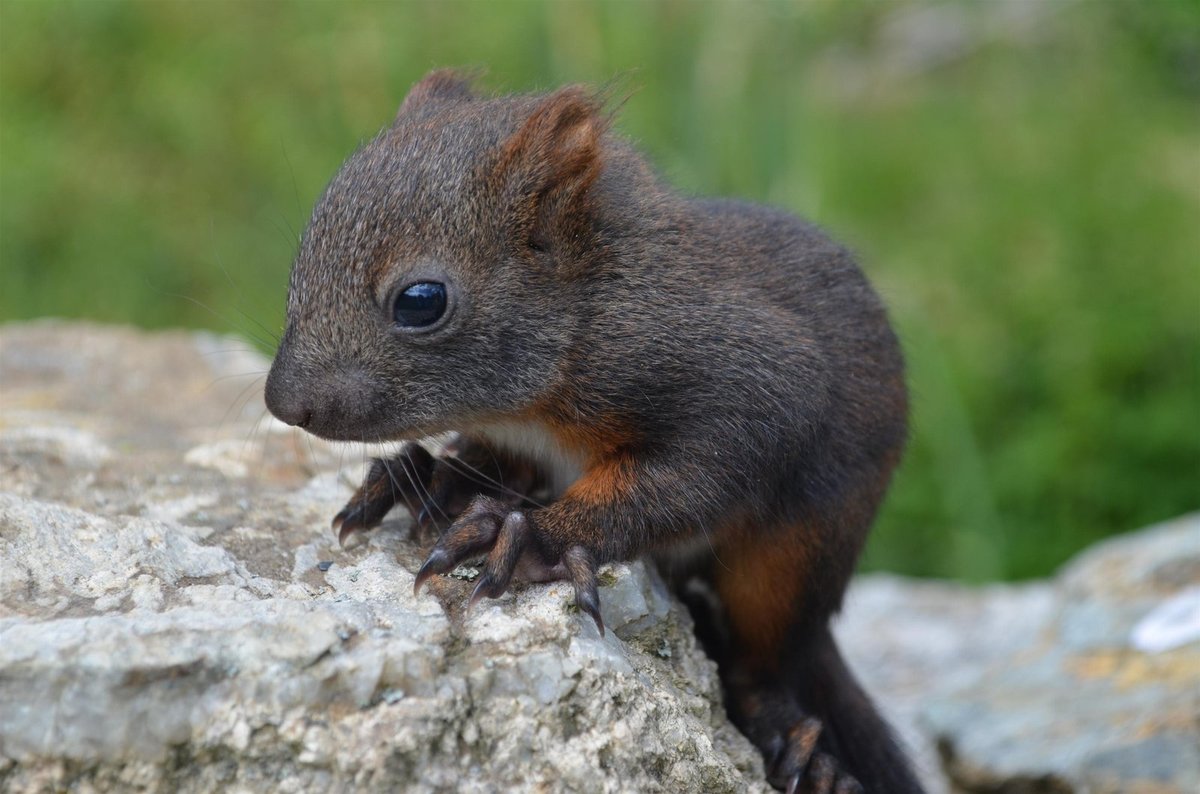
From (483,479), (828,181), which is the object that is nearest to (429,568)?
(483,479)

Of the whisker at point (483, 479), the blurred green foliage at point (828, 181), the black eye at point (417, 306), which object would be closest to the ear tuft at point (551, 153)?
the black eye at point (417, 306)

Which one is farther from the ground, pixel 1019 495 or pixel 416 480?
pixel 1019 495

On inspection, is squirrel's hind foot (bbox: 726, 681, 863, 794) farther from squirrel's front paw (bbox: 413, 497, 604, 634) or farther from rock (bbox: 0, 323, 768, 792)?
squirrel's front paw (bbox: 413, 497, 604, 634)

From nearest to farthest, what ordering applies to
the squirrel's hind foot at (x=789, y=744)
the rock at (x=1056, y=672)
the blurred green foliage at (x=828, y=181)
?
1. the squirrel's hind foot at (x=789, y=744)
2. the rock at (x=1056, y=672)
3. the blurred green foliage at (x=828, y=181)

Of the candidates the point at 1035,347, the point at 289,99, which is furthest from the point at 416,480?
the point at 289,99

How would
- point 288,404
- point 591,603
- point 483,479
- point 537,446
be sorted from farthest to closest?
point 483,479 → point 537,446 → point 288,404 → point 591,603

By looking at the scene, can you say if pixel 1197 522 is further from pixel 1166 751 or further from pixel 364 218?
pixel 364 218

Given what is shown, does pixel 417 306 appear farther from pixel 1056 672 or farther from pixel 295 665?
pixel 1056 672

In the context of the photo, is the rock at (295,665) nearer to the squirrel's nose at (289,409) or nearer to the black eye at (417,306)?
the squirrel's nose at (289,409)
